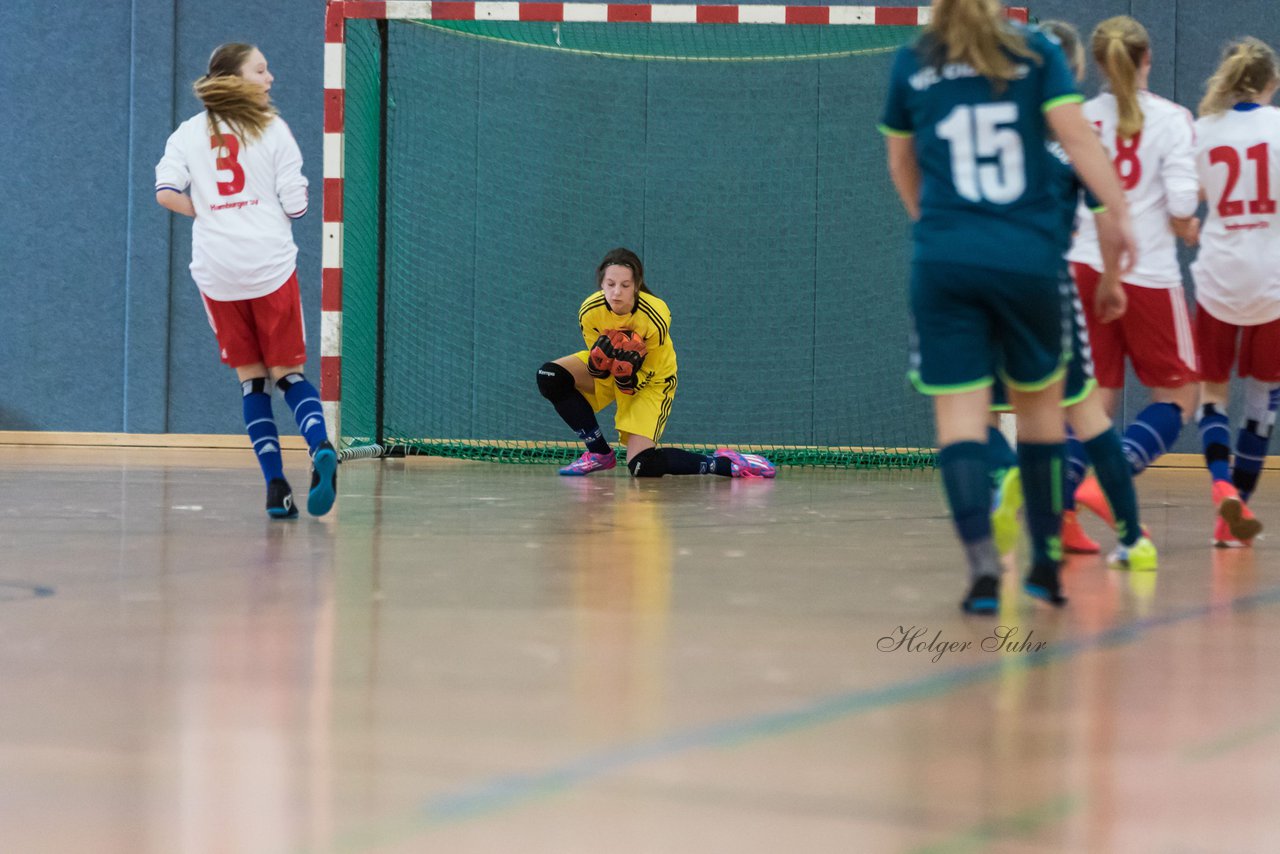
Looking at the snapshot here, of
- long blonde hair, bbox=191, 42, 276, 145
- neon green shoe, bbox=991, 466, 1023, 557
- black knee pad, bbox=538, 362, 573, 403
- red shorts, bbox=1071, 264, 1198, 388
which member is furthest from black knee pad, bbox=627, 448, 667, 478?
neon green shoe, bbox=991, 466, 1023, 557

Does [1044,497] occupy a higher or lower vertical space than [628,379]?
lower

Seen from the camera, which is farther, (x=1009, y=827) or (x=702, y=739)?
(x=702, y=739)

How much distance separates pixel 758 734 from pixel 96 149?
7.59 meters

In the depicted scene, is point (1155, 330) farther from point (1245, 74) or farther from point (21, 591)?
point (21, 591)

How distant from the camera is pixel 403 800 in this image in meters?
1.42

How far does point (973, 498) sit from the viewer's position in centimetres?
255

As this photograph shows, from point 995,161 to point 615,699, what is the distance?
1.28m

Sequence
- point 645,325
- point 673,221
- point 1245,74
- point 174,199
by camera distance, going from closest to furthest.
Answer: point 1245,74, point 174,199, point 645,325, point 673,221

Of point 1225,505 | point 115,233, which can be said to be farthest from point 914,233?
point 115,233

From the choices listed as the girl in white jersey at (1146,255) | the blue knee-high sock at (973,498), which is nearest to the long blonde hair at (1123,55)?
the girl in white jersey at (1146,255)

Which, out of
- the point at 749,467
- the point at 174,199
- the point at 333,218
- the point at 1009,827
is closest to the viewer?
the point at 1009,827

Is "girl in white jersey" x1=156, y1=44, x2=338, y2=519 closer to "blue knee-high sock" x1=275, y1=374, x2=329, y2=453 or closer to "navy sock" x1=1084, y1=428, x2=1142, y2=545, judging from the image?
"blue knee-high sock" x1=275, y1=374, x2=329, y2=453

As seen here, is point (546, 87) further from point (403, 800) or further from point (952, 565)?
point (403, 800)

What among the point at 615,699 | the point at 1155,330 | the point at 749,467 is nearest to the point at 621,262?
the point at 749,467
